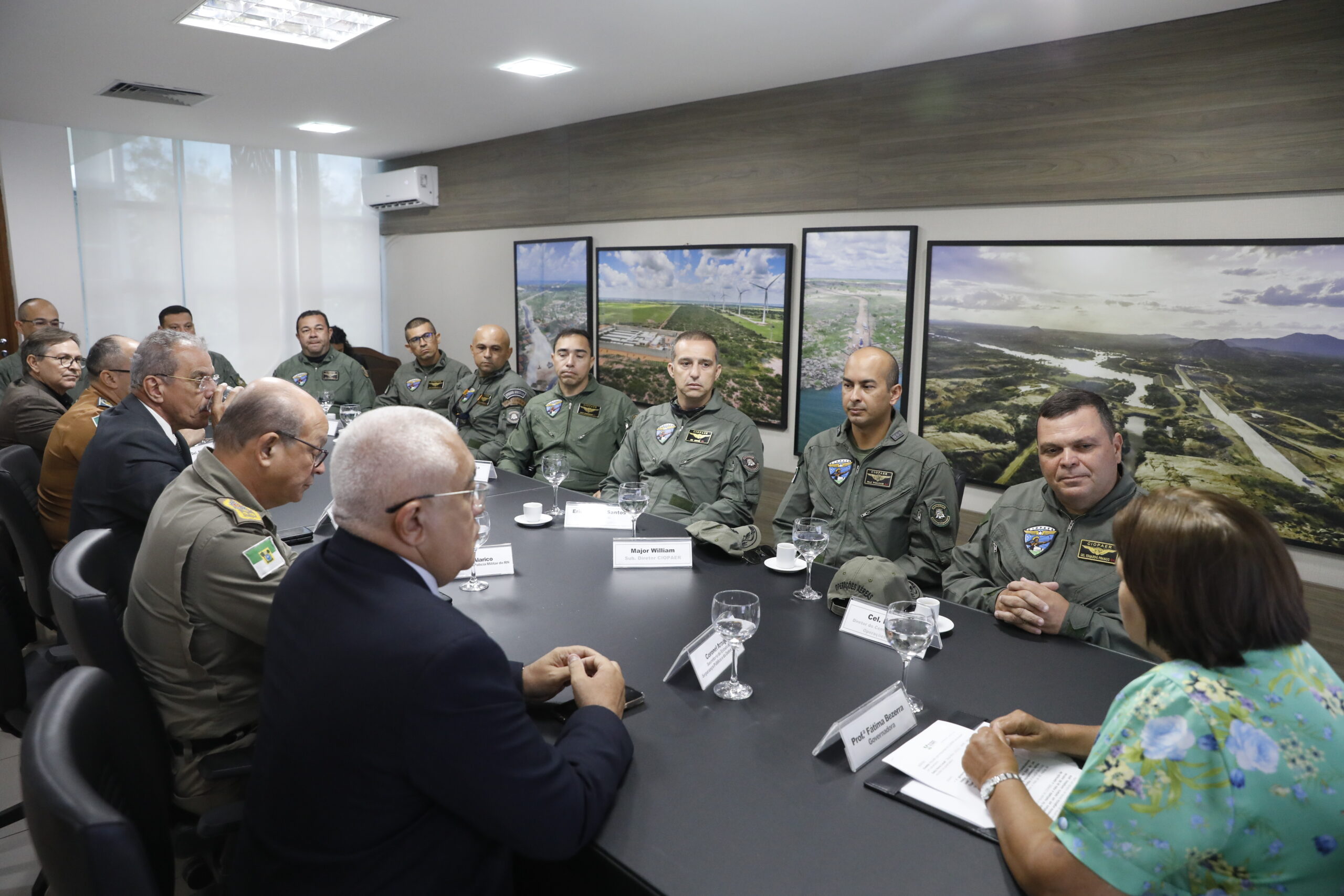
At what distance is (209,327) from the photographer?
299 inches

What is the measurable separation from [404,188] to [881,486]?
20.3 ft

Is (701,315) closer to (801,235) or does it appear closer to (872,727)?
(801,235)

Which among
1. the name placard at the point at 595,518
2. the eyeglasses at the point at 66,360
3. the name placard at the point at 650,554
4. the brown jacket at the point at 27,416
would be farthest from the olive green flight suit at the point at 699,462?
the eyeglasses at the point at 66,360

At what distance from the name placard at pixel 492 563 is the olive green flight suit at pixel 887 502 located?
42.5 inches

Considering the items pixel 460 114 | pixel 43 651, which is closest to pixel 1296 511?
pixel 43 651

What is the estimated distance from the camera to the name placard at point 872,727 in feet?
4.58

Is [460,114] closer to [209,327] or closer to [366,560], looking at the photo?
[209,327]

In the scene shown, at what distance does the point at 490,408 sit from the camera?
559 centimetres

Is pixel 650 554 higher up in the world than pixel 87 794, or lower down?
lower down

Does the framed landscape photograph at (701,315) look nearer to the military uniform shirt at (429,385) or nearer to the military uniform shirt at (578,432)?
the military uniform shirt at (578,432)

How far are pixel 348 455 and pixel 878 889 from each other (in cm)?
104

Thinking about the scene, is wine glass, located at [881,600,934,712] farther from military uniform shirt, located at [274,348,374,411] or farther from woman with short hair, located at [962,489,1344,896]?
military uniform shirt, located at [274,348,374,411]

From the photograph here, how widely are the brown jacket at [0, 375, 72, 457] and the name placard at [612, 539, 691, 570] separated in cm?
339

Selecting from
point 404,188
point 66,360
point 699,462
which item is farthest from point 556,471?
point 404,188
